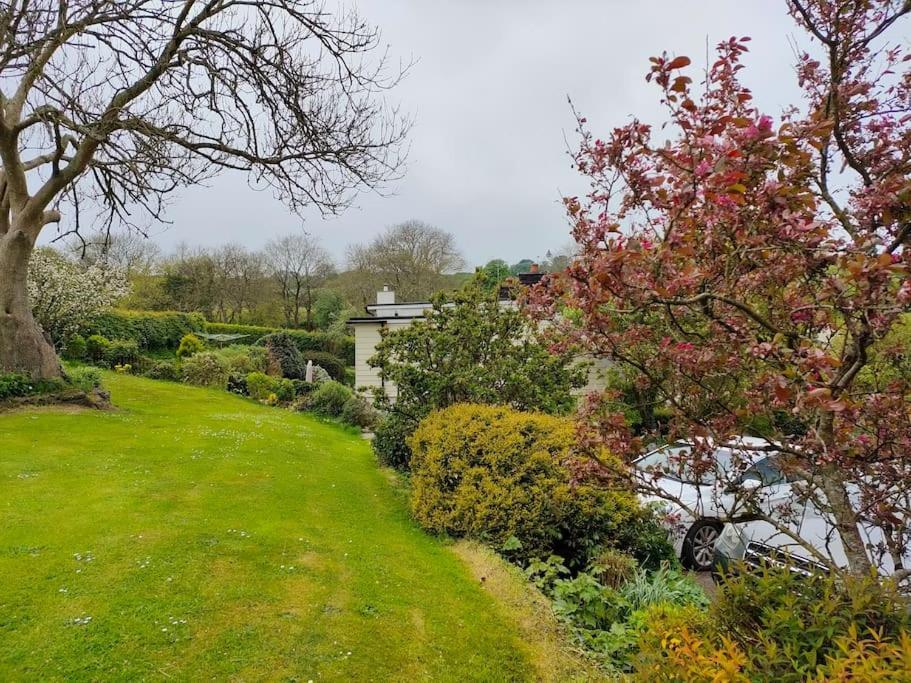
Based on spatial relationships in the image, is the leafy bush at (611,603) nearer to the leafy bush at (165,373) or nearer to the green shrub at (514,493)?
the green shrub at (514,493)

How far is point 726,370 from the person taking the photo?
2398mm

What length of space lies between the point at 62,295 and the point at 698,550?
20.4 metres

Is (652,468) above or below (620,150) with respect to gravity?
below

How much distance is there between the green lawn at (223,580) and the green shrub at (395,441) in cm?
108

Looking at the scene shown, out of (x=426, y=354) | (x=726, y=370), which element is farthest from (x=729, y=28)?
(x=426, y=354)

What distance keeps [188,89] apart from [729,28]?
8775 mm

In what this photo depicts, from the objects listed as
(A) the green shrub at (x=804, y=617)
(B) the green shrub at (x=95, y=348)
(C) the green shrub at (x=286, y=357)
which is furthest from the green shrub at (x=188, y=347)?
(A) the green shrub at (x=804, y=617)

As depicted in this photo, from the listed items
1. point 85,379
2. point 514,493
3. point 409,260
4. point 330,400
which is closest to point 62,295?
point 85,379

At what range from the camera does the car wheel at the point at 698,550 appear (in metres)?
6.36

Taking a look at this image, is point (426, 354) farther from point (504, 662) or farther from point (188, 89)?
point (188, 89)

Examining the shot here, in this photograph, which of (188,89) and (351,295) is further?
(351,295)

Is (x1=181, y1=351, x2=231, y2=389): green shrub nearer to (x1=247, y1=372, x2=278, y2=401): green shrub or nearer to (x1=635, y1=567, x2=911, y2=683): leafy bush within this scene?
(x1=247, y1=372, x2=278, y2=401): green shrub

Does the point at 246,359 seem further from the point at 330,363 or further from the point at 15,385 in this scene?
the point at 15,385

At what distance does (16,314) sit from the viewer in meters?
10.6
